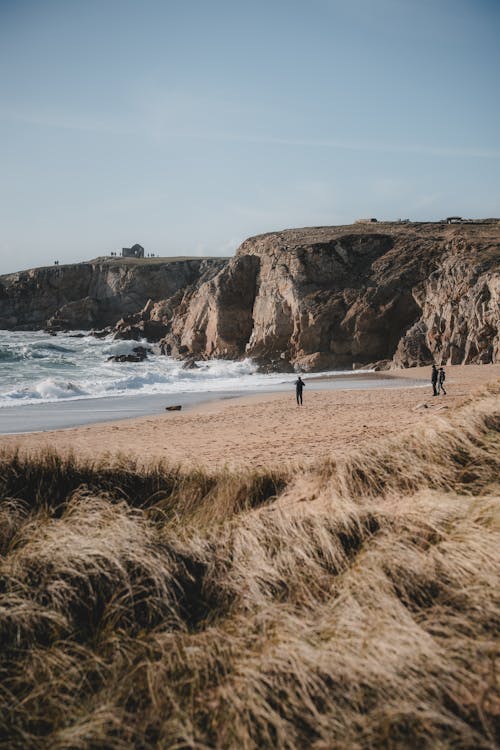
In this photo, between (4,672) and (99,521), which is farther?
(99,521)

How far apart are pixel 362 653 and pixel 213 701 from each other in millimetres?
792

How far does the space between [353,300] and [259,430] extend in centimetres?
2286

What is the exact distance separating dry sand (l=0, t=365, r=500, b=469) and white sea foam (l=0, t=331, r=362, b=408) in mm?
6938

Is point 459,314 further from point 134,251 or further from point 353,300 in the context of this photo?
point 134,251

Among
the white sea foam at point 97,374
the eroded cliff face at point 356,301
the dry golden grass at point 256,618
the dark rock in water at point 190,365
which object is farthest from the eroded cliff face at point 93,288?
the dry golden grass at point 256,618

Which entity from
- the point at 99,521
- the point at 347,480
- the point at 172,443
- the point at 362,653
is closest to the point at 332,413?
the point at 172,443

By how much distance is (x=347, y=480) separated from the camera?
17.6 feet

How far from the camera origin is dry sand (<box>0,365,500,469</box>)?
28.9ft

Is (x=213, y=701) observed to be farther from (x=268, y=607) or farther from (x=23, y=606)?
(x=23, y=606)

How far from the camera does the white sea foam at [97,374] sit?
75.6 ft

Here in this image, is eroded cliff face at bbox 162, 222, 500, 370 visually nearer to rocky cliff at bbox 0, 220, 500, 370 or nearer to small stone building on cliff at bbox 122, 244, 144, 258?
rocky cliff at bbox 0, 220, 500, 370

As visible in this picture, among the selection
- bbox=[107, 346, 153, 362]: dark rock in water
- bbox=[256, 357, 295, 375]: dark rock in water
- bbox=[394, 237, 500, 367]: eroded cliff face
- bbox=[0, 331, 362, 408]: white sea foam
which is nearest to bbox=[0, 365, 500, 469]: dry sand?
bbox=[0, 331, 362, 408]: white sea foam

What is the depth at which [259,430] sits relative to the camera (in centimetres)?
1265

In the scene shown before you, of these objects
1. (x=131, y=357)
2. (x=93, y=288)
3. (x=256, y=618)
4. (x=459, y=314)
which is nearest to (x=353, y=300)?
(x=459, y=314)
